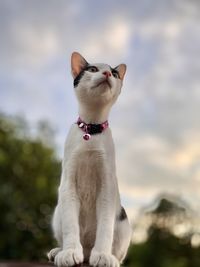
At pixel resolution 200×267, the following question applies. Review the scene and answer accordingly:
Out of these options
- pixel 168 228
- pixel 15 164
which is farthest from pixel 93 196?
pixel 168 228

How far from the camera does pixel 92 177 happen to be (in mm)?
2461

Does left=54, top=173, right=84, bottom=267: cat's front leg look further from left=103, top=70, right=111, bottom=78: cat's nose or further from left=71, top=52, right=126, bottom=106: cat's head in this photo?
left=103, top=70, right=111, bottom=78: cat's nose

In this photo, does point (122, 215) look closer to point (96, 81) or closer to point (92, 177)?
point (92, 177)

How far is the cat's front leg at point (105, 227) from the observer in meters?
2.26

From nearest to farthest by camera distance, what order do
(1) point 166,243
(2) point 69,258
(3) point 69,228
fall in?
(2) point 69,258 < (3) point 69,228 < (1) point 166,243

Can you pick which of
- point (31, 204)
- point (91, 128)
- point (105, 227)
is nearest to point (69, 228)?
point (105, 227)

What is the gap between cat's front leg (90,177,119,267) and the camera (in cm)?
226

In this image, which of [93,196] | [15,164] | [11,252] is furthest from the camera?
[15,164]

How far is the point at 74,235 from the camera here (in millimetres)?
2342

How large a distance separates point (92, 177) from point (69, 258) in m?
0.38

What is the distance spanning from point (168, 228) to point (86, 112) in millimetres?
15305

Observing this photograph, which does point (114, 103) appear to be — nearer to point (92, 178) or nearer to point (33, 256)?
point (92, 178)

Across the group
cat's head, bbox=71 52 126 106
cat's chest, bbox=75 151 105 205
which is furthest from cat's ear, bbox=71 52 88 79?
cat's chest, bbox=75 151 105 205

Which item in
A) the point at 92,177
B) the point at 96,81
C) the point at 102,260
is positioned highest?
the point at 96,81
